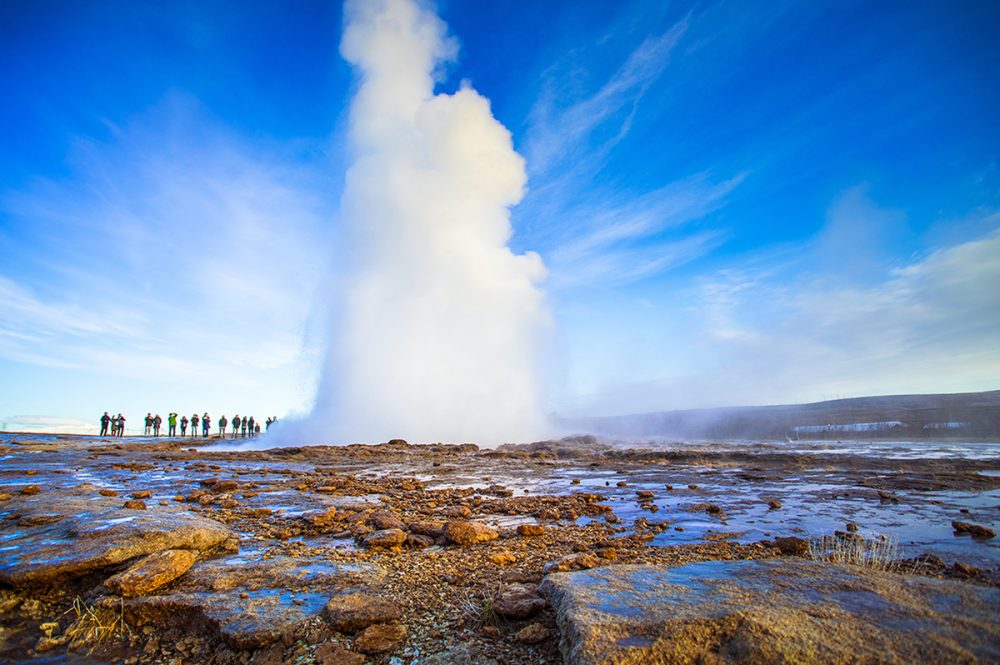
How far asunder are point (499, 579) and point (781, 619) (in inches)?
134

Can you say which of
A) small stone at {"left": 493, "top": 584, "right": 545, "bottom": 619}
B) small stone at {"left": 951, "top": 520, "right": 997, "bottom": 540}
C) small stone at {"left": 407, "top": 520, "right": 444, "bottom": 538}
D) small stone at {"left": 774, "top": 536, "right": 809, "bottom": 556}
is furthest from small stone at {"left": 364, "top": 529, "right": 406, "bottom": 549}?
small stone at {"left": 951, "top": 520, "right": 997, "bottom": 540}

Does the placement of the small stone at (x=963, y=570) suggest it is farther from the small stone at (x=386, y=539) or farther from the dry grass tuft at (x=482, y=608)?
the small stone at (x=386, y=539)

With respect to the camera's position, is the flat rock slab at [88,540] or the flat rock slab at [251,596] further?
the flat rock slab at [88,540]

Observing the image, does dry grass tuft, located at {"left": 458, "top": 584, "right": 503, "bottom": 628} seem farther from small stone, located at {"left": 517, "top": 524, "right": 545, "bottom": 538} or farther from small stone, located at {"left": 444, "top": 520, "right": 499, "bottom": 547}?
small stone, located at {"left": 517, "top": 524, "right": 545, "bottom": 538}

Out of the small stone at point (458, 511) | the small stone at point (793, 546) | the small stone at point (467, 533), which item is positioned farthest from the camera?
the small stone at point (458, 511)

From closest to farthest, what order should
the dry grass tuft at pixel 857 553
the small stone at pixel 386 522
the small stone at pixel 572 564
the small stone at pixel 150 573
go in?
the small stone at pixel 150 573
the dry grass tuft at pixel 857 553
the small stone at pixel 572 564
the small stone at pixel 386 522

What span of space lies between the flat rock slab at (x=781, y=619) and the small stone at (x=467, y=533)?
3.09 m

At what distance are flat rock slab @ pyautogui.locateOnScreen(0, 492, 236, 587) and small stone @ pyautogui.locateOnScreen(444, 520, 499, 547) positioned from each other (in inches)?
140

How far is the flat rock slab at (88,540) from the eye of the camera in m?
5.47

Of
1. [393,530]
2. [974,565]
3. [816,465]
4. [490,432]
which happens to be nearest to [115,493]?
[393,530]

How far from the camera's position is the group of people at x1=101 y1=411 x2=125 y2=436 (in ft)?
178

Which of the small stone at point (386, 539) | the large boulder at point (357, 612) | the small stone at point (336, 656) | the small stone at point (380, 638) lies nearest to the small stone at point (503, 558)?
the small stone at point (386, 539)

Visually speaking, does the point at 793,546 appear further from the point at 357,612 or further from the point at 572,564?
the point at 357,612

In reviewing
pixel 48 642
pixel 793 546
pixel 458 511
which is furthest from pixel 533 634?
pixel 458 511
